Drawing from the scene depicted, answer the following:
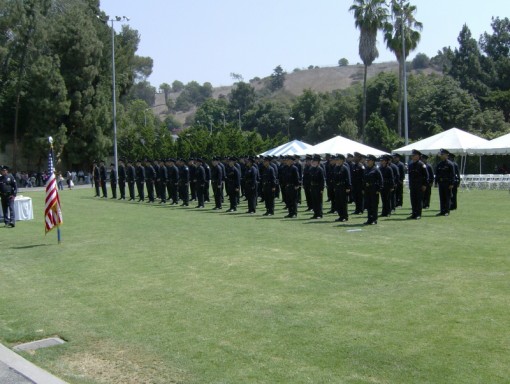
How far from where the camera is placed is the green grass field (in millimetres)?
5836

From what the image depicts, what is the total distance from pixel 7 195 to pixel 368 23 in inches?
1654

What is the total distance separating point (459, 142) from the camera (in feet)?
105

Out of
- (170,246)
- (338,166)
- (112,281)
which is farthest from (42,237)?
(338,166)

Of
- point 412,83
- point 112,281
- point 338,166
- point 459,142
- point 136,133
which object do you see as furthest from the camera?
point 412,83

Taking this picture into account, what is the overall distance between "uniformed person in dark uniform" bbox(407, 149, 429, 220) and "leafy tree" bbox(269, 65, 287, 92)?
566ft

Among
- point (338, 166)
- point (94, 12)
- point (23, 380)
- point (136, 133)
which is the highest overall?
point (94, 12)

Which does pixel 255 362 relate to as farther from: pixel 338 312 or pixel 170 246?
pixel 170 246

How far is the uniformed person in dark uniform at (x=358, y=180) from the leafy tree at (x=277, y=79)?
560 feet

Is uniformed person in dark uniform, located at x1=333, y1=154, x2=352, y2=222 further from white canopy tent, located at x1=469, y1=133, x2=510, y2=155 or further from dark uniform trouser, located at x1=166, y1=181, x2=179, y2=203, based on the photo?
white canopy tent, located at x1=469, y1=133, x2=510, y2=155

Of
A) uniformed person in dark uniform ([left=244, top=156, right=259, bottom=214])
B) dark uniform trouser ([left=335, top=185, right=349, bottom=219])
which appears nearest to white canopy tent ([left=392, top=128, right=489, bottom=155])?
uniformed person in dark uniform ([left=244, top=156, right=259, bottom=214])

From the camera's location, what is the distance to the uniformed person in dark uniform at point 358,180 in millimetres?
18938

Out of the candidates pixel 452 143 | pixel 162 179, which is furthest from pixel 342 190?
pixel 452 143

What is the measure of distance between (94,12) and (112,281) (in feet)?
205

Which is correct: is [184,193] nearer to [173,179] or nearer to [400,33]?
[173,179]
